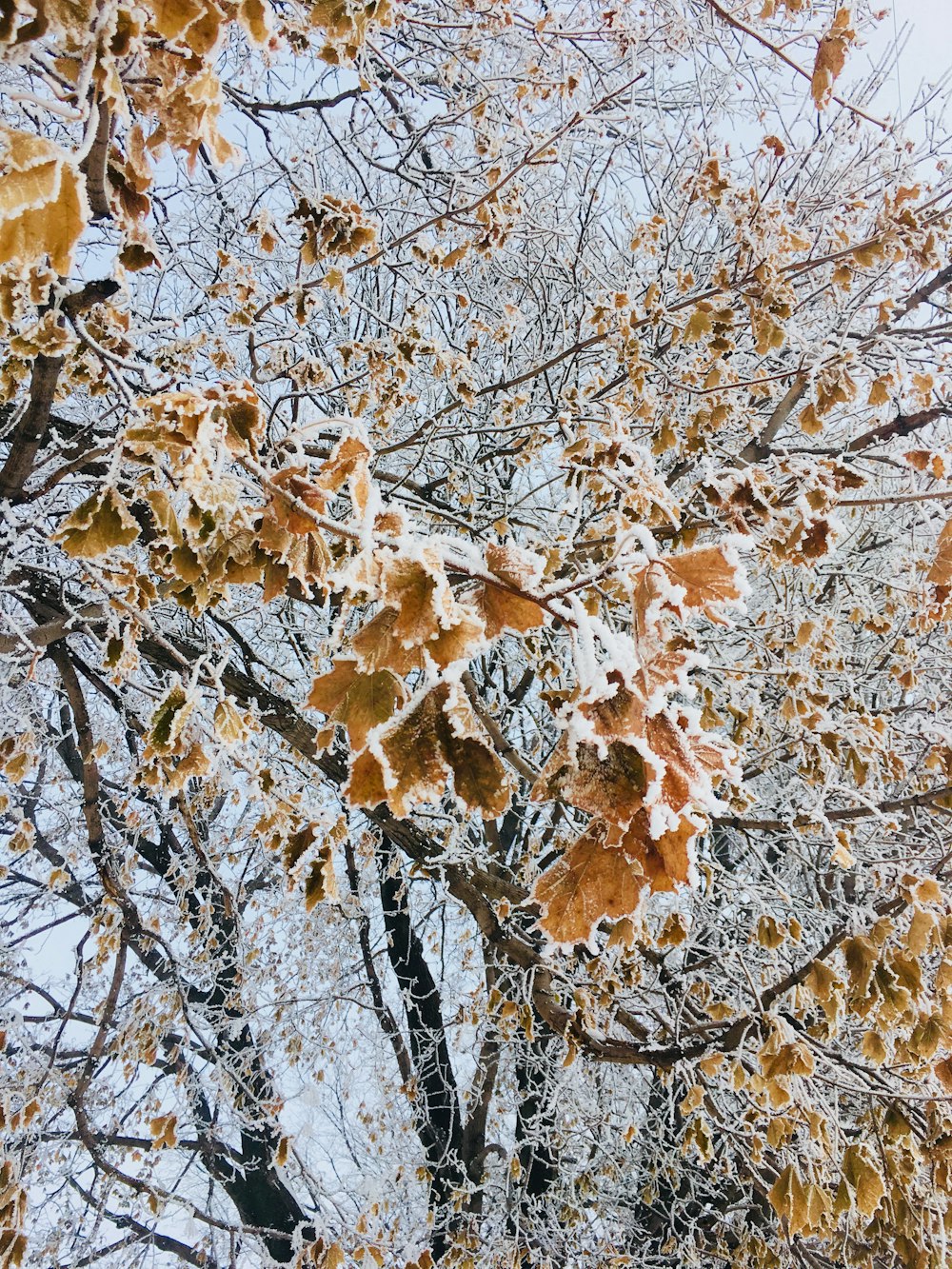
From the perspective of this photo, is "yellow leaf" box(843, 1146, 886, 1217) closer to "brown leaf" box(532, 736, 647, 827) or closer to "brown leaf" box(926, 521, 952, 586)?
"brown leaf" box(926, 521, 952, 586)

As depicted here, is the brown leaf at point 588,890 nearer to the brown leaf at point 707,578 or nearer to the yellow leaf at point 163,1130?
the brown leaf at point 707,578

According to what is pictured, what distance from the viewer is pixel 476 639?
0.87 metres

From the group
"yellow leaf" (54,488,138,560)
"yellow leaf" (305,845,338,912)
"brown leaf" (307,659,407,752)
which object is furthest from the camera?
"yellow leaf" (305,845,338,912)

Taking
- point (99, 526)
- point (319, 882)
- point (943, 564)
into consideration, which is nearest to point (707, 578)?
point (99, 526)

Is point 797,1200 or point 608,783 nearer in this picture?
point 608,783

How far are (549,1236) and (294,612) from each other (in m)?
4.51

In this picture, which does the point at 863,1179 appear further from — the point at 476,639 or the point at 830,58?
the point at 830,58

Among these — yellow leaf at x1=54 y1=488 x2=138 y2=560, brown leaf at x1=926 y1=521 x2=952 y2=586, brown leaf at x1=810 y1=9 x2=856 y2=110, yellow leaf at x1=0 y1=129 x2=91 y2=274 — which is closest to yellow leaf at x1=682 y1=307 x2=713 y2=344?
brown leaf at x1=810 y1=9 x2=856 y2=110

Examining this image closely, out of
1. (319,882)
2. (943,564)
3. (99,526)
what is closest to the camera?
(99,526)

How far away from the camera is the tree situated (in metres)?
0.99

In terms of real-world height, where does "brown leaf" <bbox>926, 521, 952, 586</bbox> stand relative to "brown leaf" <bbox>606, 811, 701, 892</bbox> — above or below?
above

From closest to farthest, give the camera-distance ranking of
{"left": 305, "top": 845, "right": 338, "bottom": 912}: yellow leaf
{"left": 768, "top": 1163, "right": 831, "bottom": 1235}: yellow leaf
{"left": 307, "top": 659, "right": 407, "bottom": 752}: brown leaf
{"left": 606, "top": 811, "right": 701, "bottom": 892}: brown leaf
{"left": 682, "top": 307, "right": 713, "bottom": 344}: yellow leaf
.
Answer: {"left": 606, "top": 811, "right": 701, "bottom": 892}: brown leaf < {"left": 307, "top": 659, "right": 407, "bottom": 752}: brown leaf < {"left": 305, "top": 845, "right": 338, "bottom": 912}: yellow leaf < {"left": 768, "top": 1163, "right": 831, "bottom": 1235}: yellow leaf < {"left": 682, "top": 307, "right": 713, "bottom": 344}: yellow leaf

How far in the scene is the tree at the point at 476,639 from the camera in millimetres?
986

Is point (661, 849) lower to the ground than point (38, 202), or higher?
lower
